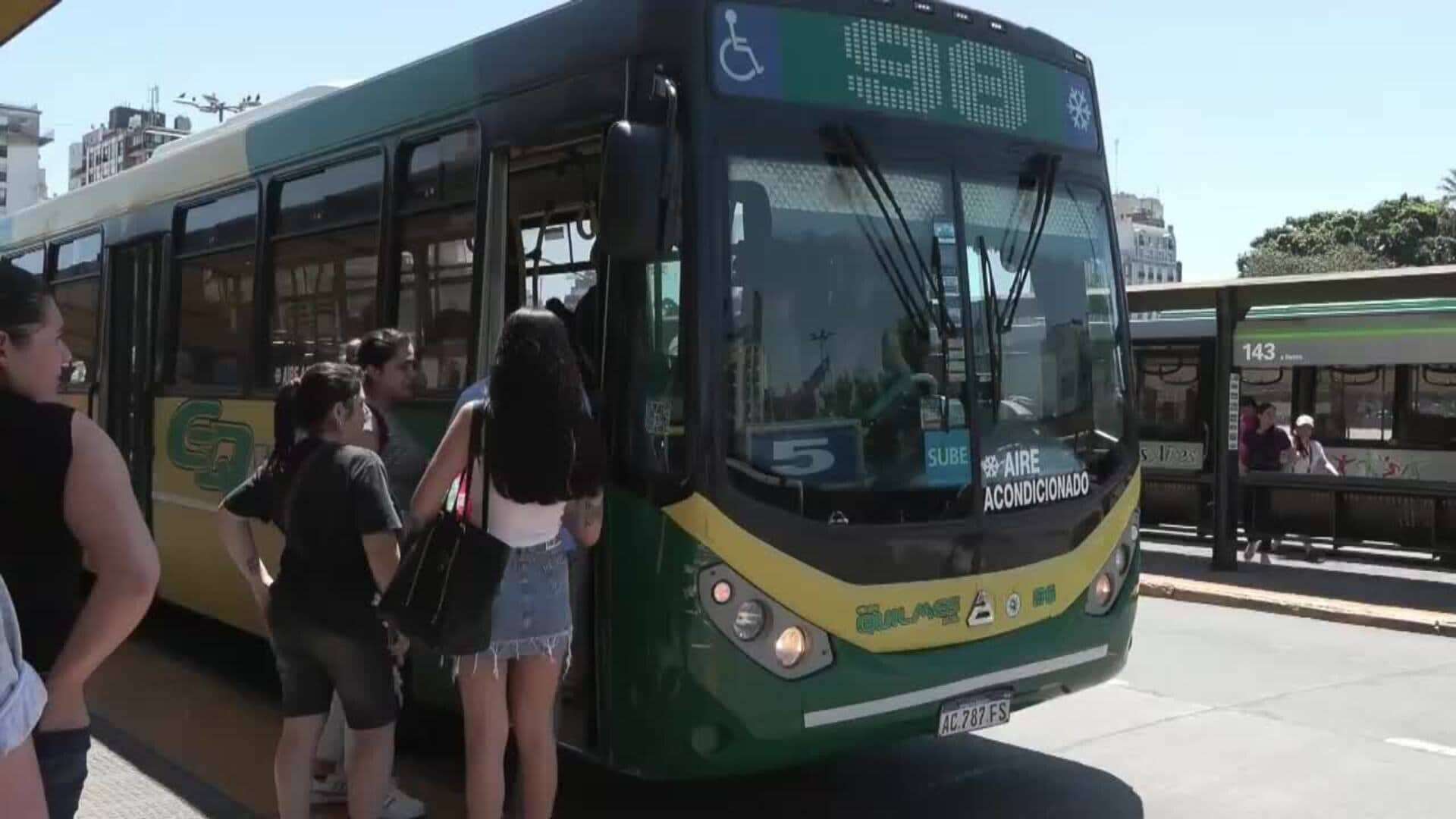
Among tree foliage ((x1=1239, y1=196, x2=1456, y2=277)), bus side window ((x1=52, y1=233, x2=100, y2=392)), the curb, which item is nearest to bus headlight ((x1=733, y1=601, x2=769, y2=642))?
bus side window ((x1=52, y1=233, x2=100, y2=392))

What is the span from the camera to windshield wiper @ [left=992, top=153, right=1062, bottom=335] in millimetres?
5277

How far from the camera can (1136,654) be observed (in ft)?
30.3

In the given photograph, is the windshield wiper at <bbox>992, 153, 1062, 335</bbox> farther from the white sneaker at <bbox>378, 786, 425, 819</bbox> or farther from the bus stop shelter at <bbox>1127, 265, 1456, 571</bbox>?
the bus stop shelter at <bbox>1127, 265, 1456, 571</bbox>

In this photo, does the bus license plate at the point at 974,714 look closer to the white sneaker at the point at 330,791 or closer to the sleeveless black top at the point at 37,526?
the white sneaker at the point at 330,791

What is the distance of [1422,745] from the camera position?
6.79 m

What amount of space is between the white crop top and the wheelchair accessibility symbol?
1.58 metres

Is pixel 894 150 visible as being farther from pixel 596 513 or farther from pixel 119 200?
pixel 119 200

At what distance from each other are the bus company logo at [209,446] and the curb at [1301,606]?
840 cm

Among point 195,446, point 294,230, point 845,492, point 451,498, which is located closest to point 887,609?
point 845,492

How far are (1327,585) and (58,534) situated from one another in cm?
1214

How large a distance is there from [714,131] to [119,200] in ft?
19.7

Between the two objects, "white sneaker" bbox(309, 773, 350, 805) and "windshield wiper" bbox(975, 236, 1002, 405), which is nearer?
"windshield wiper" bbox(975, 236, 1002, 405)

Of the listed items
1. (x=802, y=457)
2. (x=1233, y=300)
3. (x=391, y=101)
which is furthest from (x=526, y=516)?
(x=1233, y=300)

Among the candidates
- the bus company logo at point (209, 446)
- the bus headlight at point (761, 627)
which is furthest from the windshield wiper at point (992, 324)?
the bus company logo at point (209, 446)
